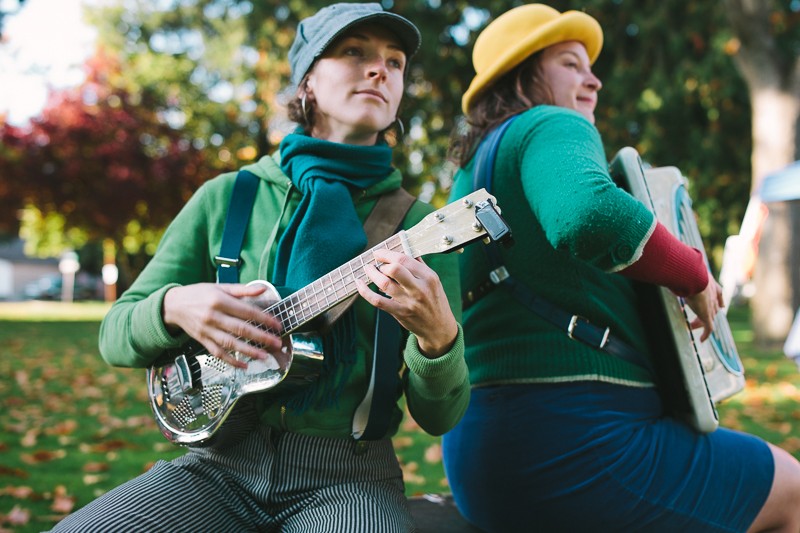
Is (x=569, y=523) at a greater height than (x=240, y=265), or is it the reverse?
(x=240, y=265)

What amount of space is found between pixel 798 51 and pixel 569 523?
1409 cm

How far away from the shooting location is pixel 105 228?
24562 millimetres

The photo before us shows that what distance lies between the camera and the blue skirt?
1.85 meters

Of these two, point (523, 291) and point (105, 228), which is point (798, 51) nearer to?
point (523, 291)

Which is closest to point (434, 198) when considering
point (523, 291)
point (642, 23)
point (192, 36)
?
point (642, 23)

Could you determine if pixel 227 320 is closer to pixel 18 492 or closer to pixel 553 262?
pixel 553 262

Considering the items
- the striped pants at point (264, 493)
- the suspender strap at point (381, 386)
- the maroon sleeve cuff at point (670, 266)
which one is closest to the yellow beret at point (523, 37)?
the maroon sleeve cuff at point (670, 266)

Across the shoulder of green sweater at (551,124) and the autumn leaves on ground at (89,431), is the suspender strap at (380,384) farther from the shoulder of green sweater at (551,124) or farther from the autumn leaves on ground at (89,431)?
the autumn leaves on ground at (89,431)

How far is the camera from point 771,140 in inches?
447

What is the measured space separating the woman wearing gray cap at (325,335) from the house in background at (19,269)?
6341 cm

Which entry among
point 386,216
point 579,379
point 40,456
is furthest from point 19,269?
point 579,379

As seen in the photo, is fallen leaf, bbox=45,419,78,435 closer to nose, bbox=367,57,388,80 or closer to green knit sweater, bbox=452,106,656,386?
green knit sweater, bbox=452,106,656,386

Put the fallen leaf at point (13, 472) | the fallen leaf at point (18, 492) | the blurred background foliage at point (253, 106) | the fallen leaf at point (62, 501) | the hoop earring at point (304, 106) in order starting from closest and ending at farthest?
1. the hoop earring at point (304, 106)
2. the fallen leaf at point (62, 501)
3. the fallen leaf at point (18, 492)
4. the fallen leaf at point (13, 472)
5. the blurred background foliage at point (253, 106)

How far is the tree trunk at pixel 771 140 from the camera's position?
1085 cm
